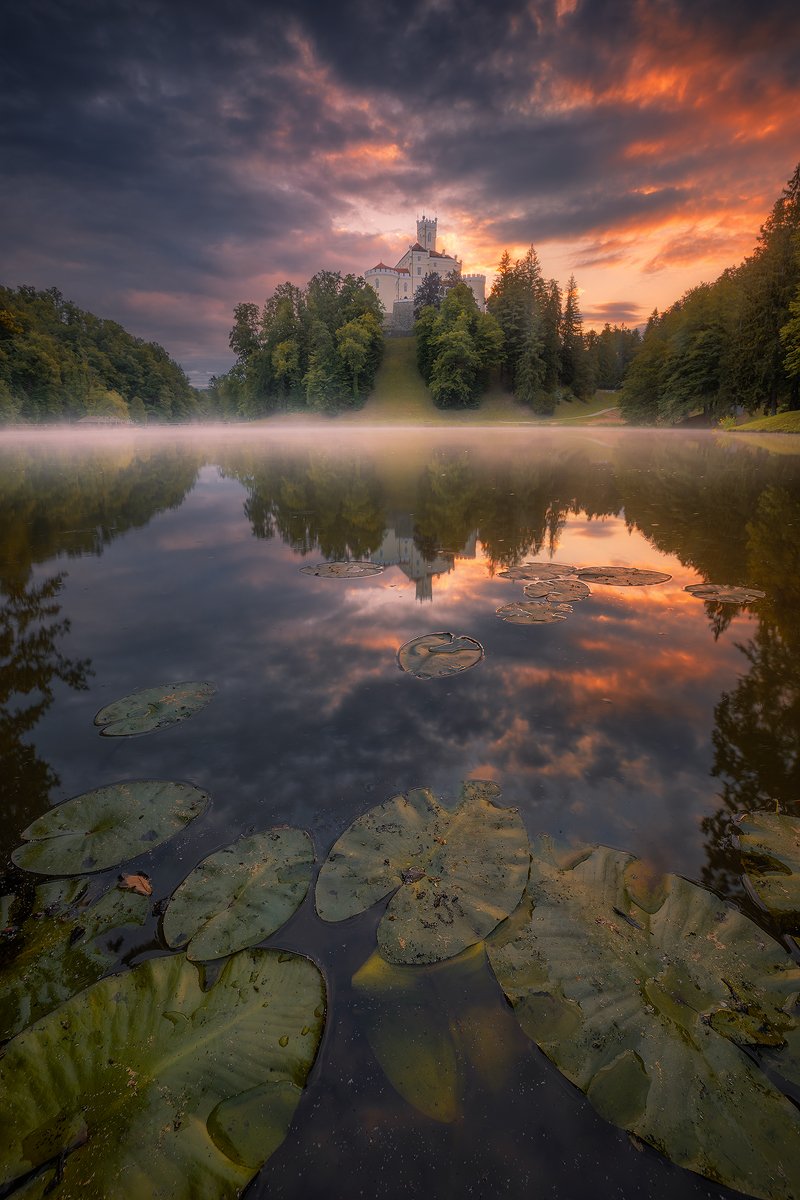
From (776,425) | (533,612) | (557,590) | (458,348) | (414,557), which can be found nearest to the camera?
Answer: (533,612)

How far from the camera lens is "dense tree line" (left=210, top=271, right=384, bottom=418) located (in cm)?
7188

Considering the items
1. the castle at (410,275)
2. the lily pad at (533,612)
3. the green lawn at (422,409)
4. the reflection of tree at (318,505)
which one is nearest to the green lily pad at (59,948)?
the lily pad at (533,612)

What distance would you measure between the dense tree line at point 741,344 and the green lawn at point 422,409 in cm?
1021

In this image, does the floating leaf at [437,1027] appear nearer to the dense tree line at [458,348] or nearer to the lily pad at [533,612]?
the lily pad at [533,612]

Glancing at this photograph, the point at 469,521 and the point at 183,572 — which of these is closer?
the point at 183,572

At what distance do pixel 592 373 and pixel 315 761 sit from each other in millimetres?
87288

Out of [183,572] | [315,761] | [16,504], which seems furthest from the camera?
[16,504]

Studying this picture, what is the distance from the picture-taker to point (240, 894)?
2.77 m

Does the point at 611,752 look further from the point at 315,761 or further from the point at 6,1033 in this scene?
the point at 6,1033

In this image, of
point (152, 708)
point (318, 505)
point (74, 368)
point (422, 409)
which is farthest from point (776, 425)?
point (74, 368)

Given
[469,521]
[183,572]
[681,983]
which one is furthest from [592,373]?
[681,983]

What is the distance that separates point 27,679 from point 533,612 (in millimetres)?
5876

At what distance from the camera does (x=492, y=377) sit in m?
72.9

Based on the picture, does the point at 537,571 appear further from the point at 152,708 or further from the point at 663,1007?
the point at 663,1007
